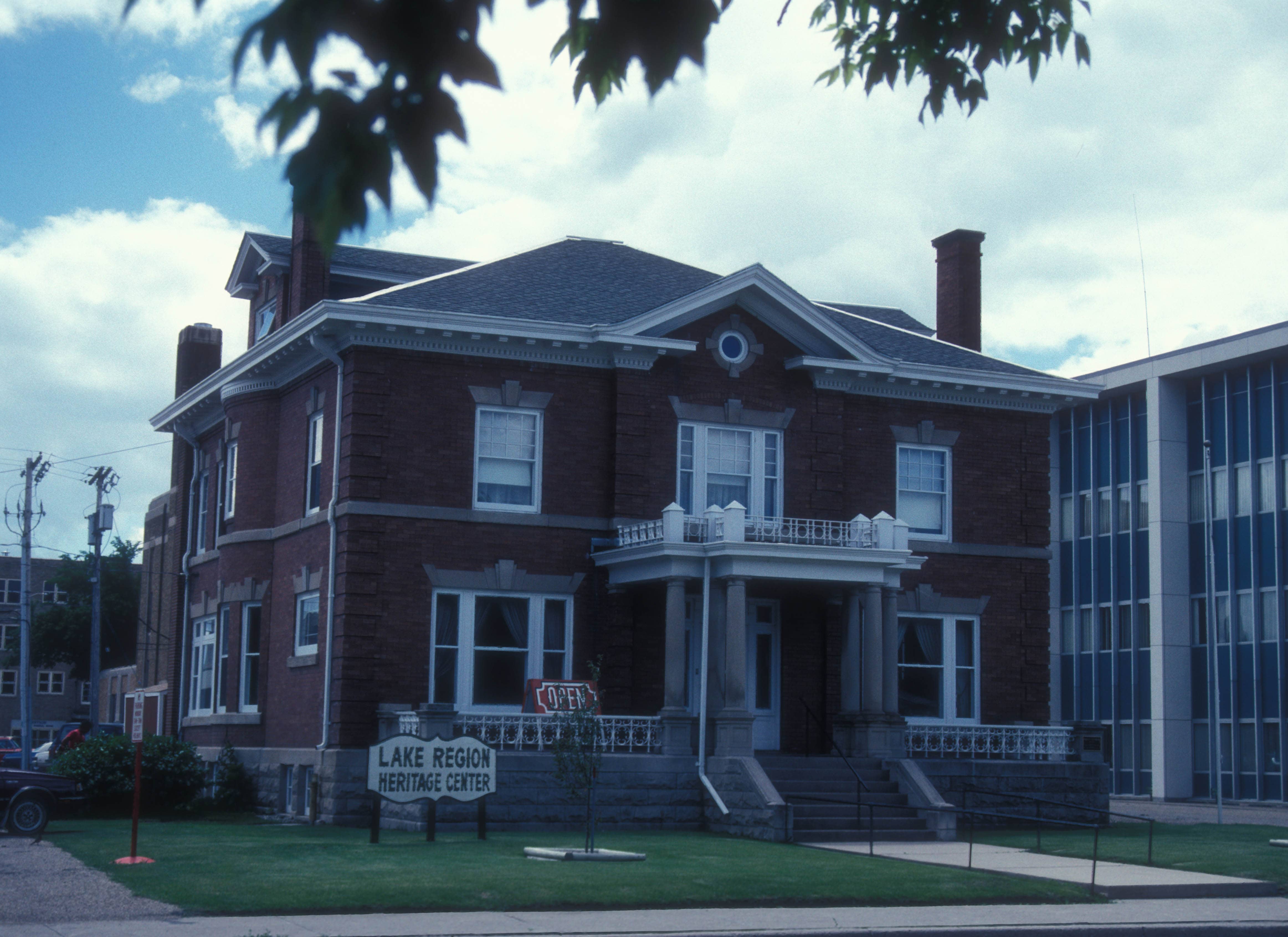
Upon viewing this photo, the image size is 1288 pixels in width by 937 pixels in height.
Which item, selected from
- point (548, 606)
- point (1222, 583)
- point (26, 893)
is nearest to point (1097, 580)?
point (1222, 583)

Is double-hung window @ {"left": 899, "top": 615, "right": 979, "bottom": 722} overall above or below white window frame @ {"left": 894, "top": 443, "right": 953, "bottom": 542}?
below

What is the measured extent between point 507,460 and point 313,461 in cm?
397

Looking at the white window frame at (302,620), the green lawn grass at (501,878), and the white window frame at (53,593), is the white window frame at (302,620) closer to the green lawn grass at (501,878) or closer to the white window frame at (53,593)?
the green lawn grass at (501,878)

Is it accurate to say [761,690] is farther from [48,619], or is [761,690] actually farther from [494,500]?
[48,619]

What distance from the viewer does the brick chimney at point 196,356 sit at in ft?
129

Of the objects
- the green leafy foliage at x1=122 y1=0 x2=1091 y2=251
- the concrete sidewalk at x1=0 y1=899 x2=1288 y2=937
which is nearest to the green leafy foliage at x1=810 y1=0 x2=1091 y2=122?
the green leafy foliage at x1=122 y1=0 x2=1091 y2=251

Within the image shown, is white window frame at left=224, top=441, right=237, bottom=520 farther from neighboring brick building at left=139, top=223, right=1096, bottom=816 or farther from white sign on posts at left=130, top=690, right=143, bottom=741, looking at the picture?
white sign on posts at left=130, top=690, right=143, bottom=741

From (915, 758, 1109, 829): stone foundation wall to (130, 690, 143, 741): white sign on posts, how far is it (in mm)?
13004

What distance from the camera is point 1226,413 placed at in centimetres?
4762

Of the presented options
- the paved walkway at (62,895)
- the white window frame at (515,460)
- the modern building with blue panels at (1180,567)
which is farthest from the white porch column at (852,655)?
the modern building with blue panels at (1180,567)

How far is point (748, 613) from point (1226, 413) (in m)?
25.7

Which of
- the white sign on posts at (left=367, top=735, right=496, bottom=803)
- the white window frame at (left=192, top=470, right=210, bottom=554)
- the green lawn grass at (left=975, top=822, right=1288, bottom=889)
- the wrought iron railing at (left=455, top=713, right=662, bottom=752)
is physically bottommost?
the green lawn grass at (left=975, top=822, right=1288, bottom=889)

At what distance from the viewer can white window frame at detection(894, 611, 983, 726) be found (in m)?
29.3

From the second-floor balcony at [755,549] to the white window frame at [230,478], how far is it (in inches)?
355
